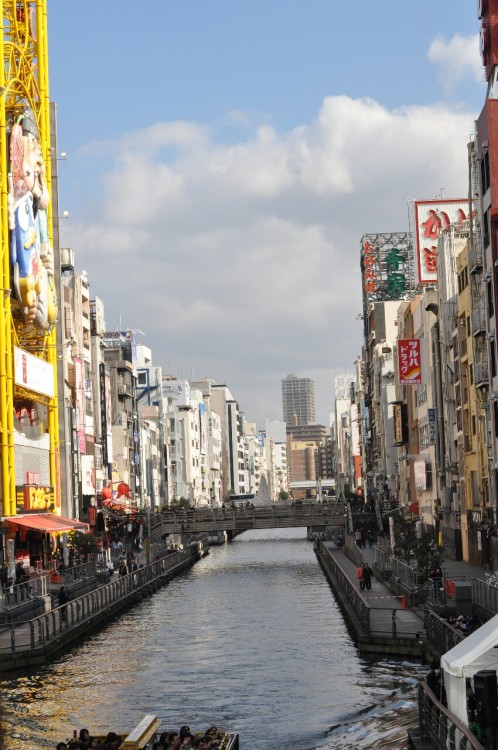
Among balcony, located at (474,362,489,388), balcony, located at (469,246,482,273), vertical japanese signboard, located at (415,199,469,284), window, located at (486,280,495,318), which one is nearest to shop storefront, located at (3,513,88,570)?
balcony, located at (474,362,489,388)

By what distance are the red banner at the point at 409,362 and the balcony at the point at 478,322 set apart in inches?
1112

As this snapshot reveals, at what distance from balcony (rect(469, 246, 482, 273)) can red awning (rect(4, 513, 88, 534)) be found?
27.5 metres

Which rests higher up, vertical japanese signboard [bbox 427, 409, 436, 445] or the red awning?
vertical japanese signboard [bbox 427, 409, 436, 445]

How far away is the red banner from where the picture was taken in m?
99.9

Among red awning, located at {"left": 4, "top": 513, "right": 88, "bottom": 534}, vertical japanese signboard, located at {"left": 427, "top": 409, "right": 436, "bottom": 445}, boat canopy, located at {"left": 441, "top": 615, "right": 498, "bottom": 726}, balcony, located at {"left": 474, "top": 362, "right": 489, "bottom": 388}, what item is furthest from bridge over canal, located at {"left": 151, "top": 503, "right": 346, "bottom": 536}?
boat canopy, located at {"left": 441, "top": 615, "right": 498, "bottom": 726}

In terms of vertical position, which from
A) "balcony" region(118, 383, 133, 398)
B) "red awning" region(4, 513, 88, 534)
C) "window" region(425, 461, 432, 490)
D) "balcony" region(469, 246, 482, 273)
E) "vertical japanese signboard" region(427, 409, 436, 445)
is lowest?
"red awning" region(4, 513, 88, 534)

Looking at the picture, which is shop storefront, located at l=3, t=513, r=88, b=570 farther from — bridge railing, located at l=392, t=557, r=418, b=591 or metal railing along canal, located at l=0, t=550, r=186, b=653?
bridge railing, located at l=392, t=557, r=418, b=591

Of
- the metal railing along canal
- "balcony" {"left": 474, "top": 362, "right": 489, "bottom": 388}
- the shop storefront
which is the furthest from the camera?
the shop storefront

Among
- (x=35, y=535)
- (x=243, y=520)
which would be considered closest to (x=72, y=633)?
(x=35, y=535)

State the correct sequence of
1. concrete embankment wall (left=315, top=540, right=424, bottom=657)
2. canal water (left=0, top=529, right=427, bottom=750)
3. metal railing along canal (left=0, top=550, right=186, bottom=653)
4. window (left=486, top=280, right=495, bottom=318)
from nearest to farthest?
canal water (left=0, top=529, right=427, bottom=750) < concrete embankment wall (left=315, top=540, right=424, bottom=657) < metal railing along canal (left=0, top=550, right=186, bottom=653) < window (left=486, top=280, right=495, bottom=318)

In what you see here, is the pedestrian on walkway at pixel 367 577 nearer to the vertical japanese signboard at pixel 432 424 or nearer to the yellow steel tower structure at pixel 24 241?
the yellow steel tower structure at pixel 24 241

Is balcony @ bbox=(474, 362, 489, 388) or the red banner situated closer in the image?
balcony @ bbox=(474, 362, 489, 388)

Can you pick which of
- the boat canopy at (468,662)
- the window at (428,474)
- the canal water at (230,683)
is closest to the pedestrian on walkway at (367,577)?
the canal water at (230,683)

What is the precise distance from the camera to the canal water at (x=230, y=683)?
34750 mm
